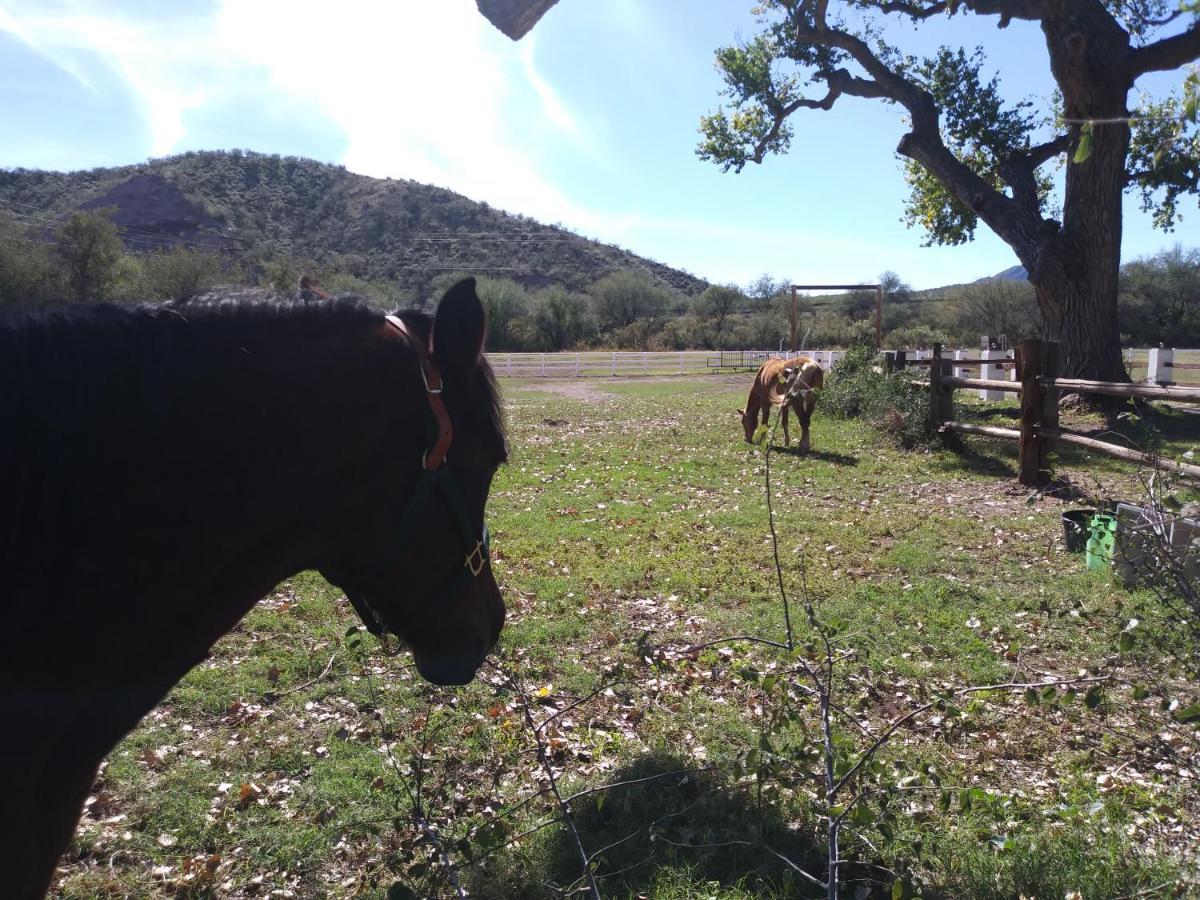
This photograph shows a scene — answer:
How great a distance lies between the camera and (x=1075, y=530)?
620cm

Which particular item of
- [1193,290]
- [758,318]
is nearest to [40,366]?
[758,318]

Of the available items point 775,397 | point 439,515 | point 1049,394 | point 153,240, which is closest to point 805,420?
point 775,397

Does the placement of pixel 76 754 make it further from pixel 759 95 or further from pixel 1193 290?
pixel 1193 290

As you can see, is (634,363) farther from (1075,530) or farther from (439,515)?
(439,515)

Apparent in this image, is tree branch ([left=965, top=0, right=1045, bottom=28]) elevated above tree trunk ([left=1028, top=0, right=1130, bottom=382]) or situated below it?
above

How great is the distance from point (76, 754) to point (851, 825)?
2493 millimetres

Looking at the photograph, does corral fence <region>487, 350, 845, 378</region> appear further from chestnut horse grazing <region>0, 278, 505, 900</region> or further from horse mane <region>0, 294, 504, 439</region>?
horse mane <region>0, 294, 504, 439</region>

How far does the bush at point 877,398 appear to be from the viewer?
37.6ft

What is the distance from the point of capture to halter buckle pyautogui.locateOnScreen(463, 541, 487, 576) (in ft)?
6.12

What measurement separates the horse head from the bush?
35.3 ft

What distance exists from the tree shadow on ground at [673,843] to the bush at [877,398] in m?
9.47

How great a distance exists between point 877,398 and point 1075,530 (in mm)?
7045

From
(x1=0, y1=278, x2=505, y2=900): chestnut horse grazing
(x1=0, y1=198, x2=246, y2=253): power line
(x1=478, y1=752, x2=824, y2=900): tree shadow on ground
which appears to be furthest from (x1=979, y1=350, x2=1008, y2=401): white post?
(x1=0, y1=198, x2=246, y2=253): power line

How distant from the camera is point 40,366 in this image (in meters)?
1.26
